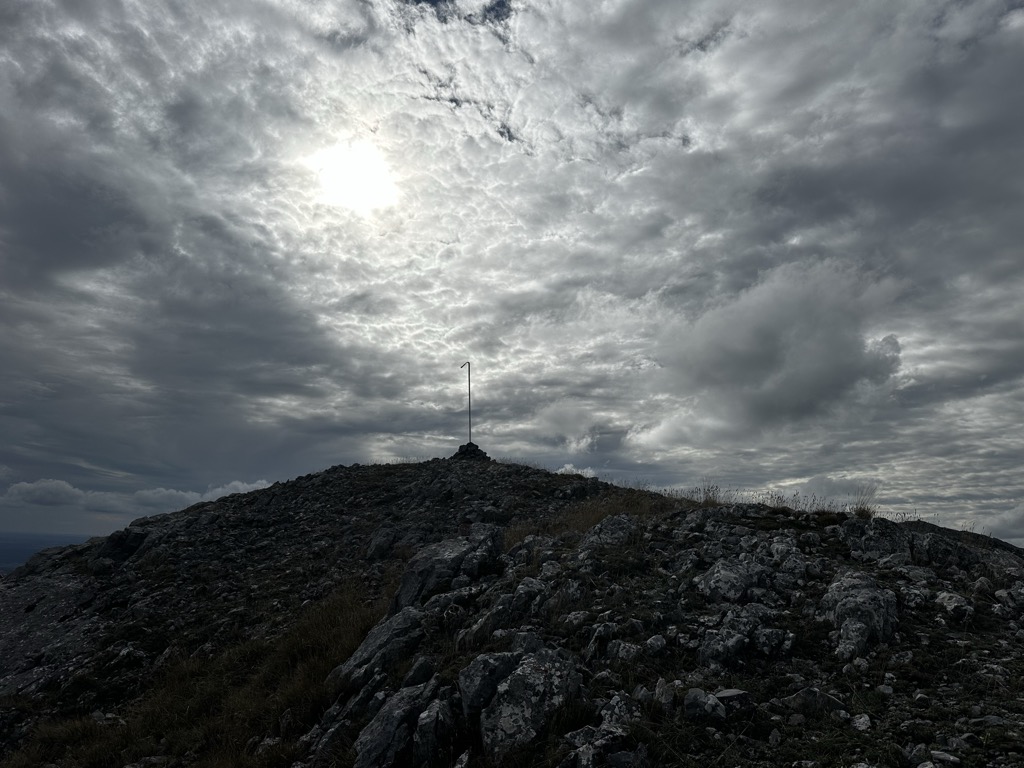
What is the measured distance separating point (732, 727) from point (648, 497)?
1580cm

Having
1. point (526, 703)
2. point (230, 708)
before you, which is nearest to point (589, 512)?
point (230, 708)

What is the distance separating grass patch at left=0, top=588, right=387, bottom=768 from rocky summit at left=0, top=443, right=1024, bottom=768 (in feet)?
0.16

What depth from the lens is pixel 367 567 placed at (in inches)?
729

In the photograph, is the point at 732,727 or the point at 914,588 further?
the point at 914,588

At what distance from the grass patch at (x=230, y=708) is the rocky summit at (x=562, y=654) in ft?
0.16

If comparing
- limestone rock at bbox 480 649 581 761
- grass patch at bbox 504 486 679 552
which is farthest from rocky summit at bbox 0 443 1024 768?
grass patch at bbox 504 486 679 552

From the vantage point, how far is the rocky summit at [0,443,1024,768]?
666 cm

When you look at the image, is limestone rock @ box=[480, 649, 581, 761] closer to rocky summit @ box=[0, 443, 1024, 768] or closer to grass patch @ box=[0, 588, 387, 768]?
rocky summit @ box=[0, 443, 1024, 768]

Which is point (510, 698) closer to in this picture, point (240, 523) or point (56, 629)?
point (56, 629)

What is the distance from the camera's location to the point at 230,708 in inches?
422

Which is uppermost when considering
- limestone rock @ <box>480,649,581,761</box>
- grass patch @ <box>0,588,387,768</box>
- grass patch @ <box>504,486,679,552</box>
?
grass patch @ <box>504,486,679,552</box>

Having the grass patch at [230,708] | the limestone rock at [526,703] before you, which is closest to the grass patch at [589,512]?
the grass patch at [230,708]

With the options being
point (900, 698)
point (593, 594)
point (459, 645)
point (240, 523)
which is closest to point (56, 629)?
point (240, 523)

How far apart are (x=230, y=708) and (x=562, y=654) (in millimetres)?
6703
